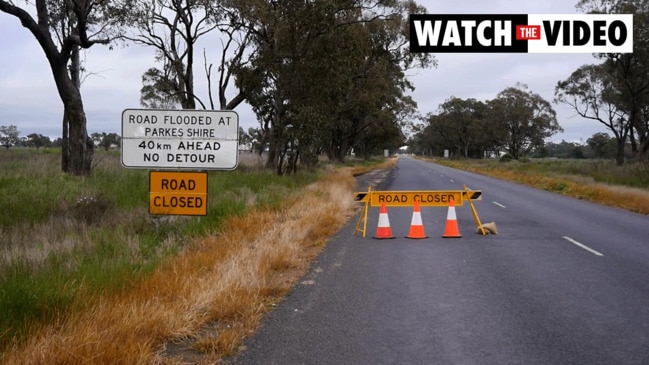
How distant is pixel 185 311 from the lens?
19.8 feet

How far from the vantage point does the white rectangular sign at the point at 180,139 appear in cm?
998

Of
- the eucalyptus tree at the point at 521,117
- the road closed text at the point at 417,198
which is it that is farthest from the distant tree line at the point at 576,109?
the road closed text at the point at 417,198

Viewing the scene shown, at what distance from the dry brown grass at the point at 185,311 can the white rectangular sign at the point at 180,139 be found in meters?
1.41

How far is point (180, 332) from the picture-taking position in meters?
5.55

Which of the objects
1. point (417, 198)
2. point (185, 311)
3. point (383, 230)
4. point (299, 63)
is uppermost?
point (299, 63)

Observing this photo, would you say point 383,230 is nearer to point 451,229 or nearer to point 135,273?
point 451,229

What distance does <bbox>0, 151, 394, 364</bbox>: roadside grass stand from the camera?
16.4 ft

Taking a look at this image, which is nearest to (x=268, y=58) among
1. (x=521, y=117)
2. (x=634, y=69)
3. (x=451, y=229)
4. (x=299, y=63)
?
(x=299, y=63)

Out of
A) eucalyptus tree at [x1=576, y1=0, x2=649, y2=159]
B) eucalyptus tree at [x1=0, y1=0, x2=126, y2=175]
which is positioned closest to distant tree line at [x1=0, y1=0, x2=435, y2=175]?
eucalyptus tree at [x1=0, y1=0, x2=126, y2=175]

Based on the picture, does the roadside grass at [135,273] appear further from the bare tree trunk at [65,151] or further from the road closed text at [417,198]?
the bare tree trunk at [65,151]

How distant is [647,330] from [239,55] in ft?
89.2

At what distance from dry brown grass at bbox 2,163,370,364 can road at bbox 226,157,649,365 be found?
0.31 m

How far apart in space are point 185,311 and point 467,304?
10.5 ft

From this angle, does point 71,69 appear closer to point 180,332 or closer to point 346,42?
point 346,42
